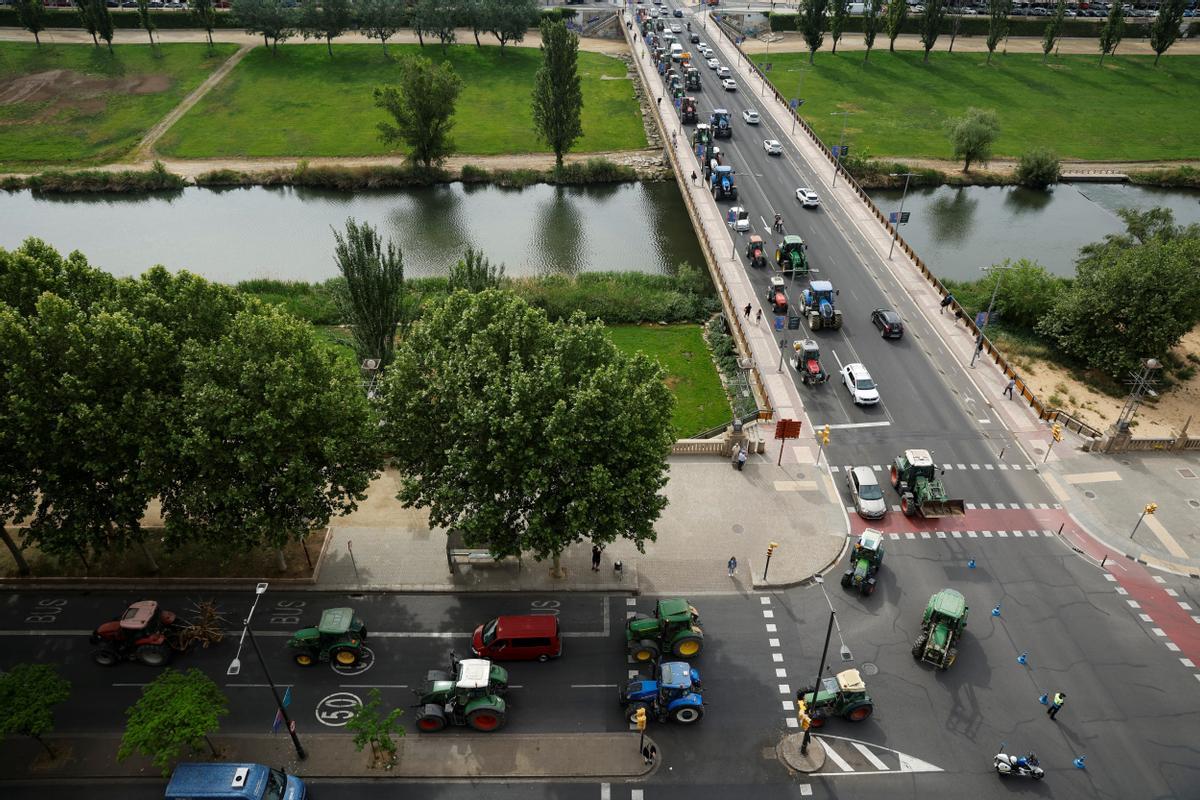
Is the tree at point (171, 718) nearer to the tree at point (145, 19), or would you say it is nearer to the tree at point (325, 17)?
the tree at point (325, 17)

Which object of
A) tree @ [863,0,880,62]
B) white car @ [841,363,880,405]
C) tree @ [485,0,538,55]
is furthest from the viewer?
tree @ [485,0,538,55]

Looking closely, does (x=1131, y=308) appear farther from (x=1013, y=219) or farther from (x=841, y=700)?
(x=841, y=700)

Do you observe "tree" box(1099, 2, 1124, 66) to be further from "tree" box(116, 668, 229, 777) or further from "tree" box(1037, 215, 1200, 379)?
"tree" box(116, 668, 229, 777)

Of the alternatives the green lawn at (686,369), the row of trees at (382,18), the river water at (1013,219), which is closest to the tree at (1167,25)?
the river water at (1013,219)

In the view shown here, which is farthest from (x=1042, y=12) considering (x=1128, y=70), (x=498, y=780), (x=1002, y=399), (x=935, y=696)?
(x=498, y=780)

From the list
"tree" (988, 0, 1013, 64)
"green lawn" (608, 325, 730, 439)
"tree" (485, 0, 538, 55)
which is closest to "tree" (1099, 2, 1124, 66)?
"tree" (988, 0, 1013, 64)

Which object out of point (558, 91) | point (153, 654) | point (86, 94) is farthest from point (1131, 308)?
point (86, 94)
